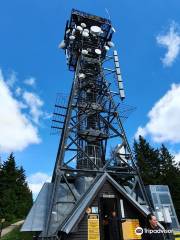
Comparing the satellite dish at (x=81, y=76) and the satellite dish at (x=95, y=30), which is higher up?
the satellite dish at (x=95, y=30)

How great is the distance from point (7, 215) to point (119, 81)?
25509 mm

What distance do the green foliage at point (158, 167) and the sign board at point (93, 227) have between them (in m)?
22.5

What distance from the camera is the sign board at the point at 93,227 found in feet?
45.7

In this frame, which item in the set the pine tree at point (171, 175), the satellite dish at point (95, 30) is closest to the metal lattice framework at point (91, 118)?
the satellite dish at point (95, 30)

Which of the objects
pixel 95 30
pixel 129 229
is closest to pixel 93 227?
pixel 129 229

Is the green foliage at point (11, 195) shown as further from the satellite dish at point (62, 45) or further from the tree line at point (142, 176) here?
the satellite dish at point (62, 45)

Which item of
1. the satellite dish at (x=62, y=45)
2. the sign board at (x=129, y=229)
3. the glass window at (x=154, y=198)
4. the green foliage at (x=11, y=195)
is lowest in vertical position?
the sign board at (x=129, y=229)

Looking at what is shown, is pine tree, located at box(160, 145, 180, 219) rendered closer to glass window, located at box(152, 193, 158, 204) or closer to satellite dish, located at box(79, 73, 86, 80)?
glass window, located at box(152, 193, 158, 204)

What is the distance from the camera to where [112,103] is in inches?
808

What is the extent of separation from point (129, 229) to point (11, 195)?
27.8 meters

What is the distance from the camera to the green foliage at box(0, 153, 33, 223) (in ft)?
116

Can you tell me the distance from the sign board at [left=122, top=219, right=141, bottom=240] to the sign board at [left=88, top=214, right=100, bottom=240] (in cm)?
164

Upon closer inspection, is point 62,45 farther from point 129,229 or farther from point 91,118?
point 129,229

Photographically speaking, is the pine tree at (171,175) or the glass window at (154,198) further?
the pine tree at (171,175)
